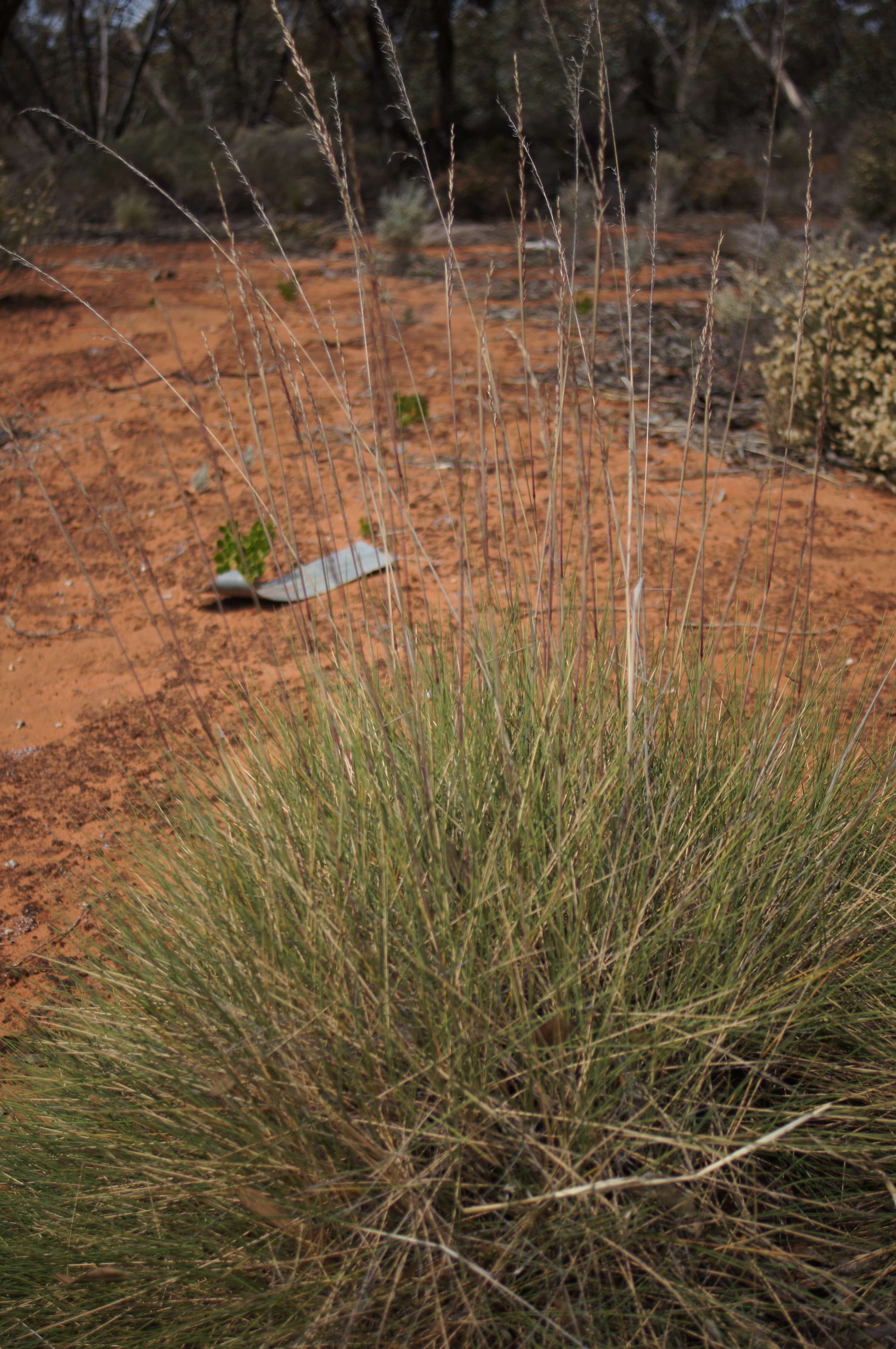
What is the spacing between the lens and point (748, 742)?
156cm

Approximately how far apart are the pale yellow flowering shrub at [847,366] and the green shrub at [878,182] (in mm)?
7192

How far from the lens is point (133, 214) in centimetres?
1010

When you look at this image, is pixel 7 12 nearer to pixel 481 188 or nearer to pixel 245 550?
pixel 481 188

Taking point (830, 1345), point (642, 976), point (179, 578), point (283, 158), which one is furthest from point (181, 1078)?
point (283, 158)

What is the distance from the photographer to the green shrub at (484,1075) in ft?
3.28

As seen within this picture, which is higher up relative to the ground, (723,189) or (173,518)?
(723,189)

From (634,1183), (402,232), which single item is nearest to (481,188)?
(402,232)

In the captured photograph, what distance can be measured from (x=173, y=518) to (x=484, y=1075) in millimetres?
3525

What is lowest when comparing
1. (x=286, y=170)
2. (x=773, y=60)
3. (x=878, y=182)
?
(x=878, y=182)

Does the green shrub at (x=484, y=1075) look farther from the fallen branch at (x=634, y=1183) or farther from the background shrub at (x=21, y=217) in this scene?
the background shrub at (x=21, y=217)

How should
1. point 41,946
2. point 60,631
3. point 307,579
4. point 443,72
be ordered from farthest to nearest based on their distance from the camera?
point 443,72 → point 307,579 → point 60,631 → point 41,946

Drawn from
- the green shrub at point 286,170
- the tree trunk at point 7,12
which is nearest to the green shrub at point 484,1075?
the tree trunk at point 7,12

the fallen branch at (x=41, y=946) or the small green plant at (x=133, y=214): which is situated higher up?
the small green plant at (x=133, y=214)

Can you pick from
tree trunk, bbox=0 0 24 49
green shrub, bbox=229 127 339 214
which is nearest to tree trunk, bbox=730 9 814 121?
green shrub, bbox=229 127 339 214
